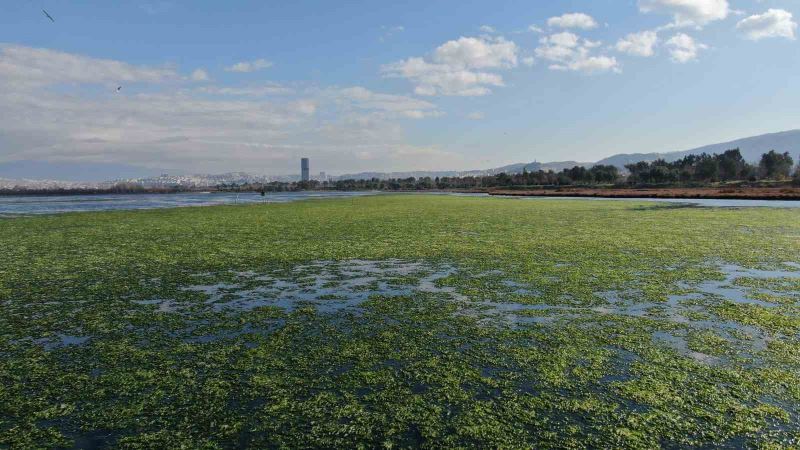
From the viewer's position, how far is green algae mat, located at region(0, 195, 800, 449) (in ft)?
13.6

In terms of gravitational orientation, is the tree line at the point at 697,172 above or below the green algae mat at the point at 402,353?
above

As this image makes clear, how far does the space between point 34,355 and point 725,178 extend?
12660 centimetres

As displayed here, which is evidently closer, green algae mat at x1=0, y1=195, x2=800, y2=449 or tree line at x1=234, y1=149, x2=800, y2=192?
green algae mat at x1=0, y1=195, x2=800, y2=449

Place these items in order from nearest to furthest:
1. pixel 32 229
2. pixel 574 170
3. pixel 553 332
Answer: pixel 553 332 → pixel 32 229 → pixel 574 170

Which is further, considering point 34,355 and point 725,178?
point 725,178

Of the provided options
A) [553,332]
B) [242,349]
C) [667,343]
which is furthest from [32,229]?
[667,343]

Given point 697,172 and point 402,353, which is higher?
point 697,172

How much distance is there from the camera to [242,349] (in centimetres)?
620

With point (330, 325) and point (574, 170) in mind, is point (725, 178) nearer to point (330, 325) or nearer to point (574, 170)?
point (574, 170)

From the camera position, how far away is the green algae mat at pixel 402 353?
4.15m

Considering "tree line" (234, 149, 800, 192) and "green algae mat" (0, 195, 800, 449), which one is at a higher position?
"tree line" (234, 149, 800, 192)

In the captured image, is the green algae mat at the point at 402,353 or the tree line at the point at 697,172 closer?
the green algae mat at the point at 402,353

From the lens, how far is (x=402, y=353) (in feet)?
19.7

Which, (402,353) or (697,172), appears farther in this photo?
(697,172)
